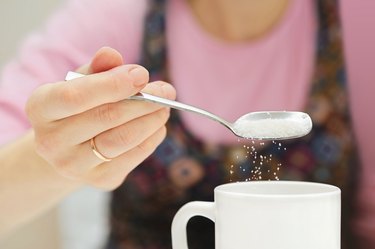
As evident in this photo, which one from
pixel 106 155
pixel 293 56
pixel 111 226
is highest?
pixel 293 56

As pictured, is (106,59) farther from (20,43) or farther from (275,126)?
(20,43)

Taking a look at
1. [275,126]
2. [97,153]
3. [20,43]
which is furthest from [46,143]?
[20,43]

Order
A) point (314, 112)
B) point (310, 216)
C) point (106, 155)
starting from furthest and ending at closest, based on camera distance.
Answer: point (314, 112) < point (106, 155) < point (310, 216)

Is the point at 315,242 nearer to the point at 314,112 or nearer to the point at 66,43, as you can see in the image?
A: the point at 314,112

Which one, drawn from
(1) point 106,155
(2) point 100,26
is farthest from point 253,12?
(1) point 106,155

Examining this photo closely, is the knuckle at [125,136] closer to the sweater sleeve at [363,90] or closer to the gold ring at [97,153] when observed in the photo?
the gold ring at [97,153]

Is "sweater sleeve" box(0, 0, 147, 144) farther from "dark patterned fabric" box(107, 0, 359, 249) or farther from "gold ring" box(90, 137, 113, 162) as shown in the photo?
"gold ring" box(90, 137, 113, 162)

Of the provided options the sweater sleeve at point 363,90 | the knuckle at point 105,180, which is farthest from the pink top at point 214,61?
the knuckle at point 105,180
